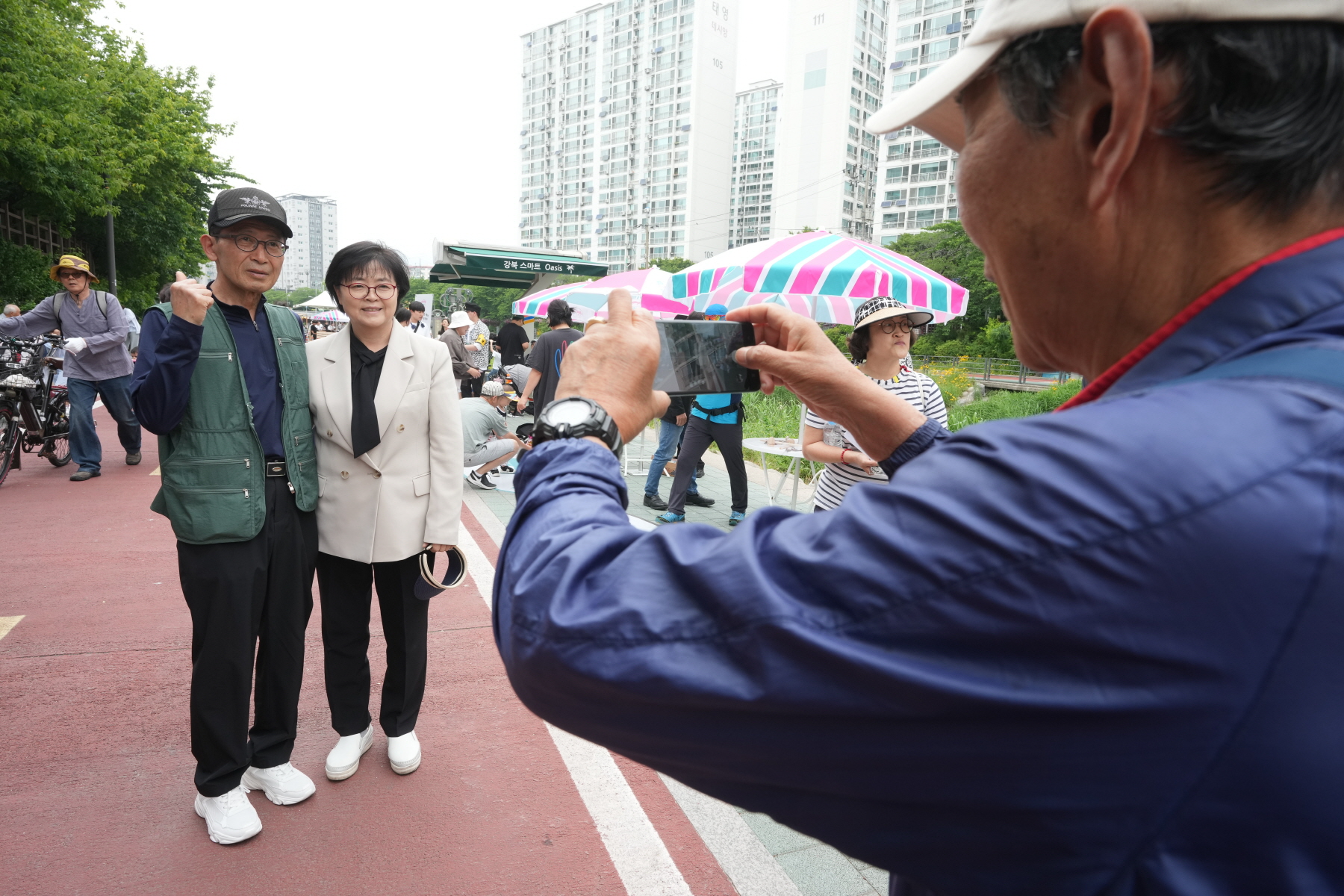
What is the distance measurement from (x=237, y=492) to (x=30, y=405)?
775 centimetres

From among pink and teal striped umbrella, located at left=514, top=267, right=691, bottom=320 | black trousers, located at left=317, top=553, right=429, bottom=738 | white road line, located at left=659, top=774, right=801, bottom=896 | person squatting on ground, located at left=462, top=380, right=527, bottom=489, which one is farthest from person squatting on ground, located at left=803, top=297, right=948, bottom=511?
pink and teal striped umbrella, located at left=514, top=267, right=691, bottom=320

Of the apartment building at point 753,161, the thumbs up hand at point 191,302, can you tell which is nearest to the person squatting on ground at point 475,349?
the thumbs up hand at point 191,302

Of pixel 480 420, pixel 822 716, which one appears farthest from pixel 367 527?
pixel 480 420

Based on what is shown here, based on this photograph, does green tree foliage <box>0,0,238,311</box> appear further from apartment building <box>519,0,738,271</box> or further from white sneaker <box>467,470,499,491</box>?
apartment building <box>519,0,738,271</box>

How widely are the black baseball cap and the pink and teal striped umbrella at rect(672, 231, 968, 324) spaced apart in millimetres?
4153

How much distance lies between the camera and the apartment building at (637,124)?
100 meters

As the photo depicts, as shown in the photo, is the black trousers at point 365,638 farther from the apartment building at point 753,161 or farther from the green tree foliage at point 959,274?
the apartment building at point 753,161

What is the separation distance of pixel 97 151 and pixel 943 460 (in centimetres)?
2420

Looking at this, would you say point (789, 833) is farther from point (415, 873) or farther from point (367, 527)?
point (367, 527)

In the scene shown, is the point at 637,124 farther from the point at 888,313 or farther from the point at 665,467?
the point at 888,313

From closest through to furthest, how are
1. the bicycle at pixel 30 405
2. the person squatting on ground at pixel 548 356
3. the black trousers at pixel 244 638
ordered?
the black trousers at pixel 244 638, the bicycle at pixel 30 405, the person squatting on ground at pixel 548 356

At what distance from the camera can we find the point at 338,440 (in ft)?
9.80

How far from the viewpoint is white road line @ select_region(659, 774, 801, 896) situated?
2484 mm

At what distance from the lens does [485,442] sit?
27.4 ft
